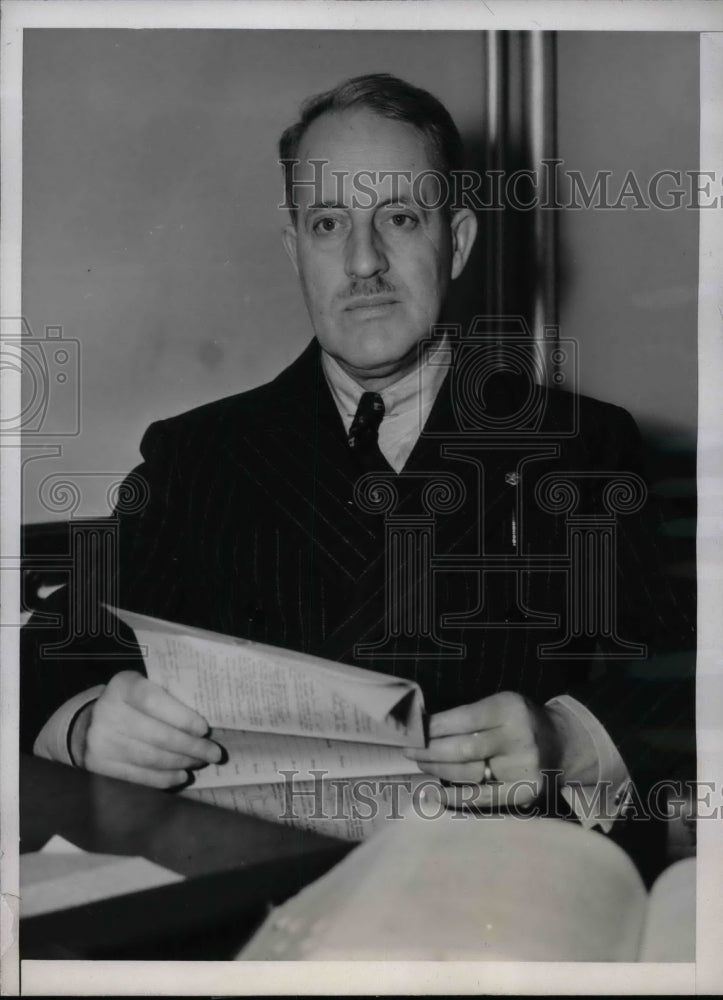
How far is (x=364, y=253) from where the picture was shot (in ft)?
4.81

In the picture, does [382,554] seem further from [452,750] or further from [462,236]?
[462,236]

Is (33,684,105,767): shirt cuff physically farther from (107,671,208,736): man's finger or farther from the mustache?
the mustache

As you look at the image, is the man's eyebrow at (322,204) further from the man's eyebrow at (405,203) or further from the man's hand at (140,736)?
the man's hand at (140,736)

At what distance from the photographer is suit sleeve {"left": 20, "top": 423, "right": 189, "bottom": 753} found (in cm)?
148

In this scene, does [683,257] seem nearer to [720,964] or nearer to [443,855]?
[443,855]

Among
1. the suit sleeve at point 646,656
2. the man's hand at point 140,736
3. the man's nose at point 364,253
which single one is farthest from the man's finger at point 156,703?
the man's nose at point 364,253

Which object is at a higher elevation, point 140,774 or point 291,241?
point 291,241

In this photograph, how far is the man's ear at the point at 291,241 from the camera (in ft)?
4.82

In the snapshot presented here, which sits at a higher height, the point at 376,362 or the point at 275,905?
the point at 376,362

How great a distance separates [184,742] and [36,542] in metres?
0.36

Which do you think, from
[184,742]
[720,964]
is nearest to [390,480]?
[184,742]

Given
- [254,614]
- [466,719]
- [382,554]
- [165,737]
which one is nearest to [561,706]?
[466,719]

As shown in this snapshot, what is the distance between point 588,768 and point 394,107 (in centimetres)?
99

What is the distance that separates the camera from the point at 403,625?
147 cm
